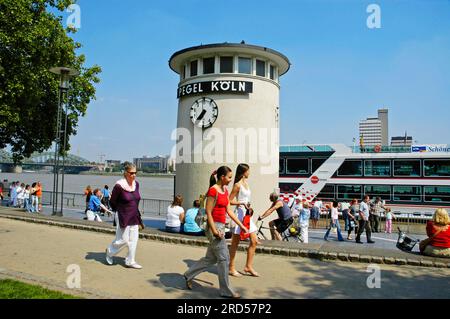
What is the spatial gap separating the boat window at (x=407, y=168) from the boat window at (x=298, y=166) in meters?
5.67

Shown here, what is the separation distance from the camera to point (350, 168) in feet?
74.3

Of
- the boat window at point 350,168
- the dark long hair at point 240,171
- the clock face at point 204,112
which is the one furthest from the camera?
the boat window at point 350,168

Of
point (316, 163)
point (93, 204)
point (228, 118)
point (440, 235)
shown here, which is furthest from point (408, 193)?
point (93, 204)

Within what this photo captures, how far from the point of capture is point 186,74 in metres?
13.5

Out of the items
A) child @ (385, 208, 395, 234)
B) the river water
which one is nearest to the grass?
child @ (385, 208, 395, 234)

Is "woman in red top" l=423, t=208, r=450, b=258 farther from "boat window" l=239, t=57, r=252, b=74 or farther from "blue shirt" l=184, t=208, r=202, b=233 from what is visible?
"boat window" l=239, t=57, r=252, b=74

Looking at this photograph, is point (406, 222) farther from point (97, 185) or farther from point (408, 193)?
point (97, 185)

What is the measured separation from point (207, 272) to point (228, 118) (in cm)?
730

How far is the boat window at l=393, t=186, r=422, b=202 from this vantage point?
2098 cm

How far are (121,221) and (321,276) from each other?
3.78 metres

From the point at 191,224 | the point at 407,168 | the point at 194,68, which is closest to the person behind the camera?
the point at 191,224

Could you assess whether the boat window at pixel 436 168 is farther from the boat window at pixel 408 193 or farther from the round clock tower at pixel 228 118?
the round clock tower at pixel 228 118

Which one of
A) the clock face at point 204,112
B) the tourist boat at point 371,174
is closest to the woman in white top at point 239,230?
the clock face at point 204,112

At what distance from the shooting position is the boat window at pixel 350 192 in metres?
22.3
